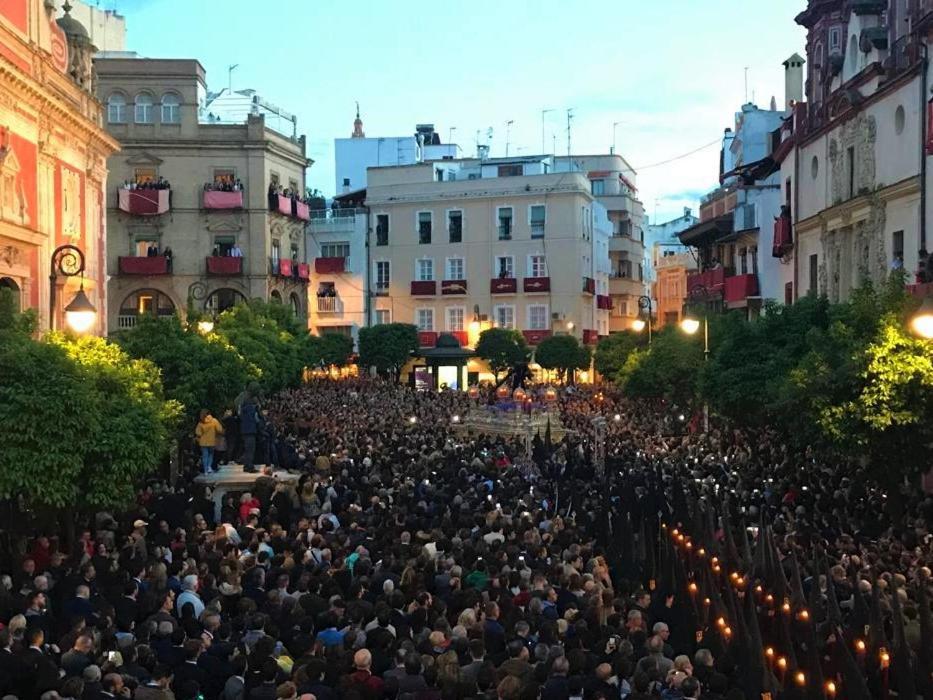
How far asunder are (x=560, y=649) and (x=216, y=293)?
57.2m

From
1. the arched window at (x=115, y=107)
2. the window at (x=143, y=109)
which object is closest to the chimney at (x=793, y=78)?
the window at (x=143, y=109)

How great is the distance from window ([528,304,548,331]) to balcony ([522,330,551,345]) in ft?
1.87

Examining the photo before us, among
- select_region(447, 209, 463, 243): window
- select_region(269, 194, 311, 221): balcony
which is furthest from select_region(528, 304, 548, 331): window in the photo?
select_region(269, 194, 311, 221): balcony

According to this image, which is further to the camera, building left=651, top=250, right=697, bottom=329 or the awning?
building left=651, top=250, right=697, bottom=329

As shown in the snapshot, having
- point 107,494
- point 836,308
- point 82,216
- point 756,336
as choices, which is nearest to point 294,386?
point 82,216

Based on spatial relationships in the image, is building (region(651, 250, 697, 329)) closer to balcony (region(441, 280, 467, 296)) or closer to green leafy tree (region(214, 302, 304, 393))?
balcony (region(441, 280, 467, 296))

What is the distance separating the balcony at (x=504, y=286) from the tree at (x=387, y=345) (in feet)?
25.1

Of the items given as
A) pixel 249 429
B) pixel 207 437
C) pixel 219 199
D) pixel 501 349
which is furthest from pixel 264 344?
pixel 501 349

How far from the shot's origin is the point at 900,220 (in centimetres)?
3409

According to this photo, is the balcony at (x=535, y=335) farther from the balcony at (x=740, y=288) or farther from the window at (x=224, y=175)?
the balcony at (x=740, y=288)

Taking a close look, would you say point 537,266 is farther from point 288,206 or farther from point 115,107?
point 115,107

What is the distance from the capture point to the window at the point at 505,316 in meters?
76.8

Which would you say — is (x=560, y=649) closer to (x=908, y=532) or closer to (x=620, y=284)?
(x=908, y=532)

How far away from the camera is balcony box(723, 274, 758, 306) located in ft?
175
